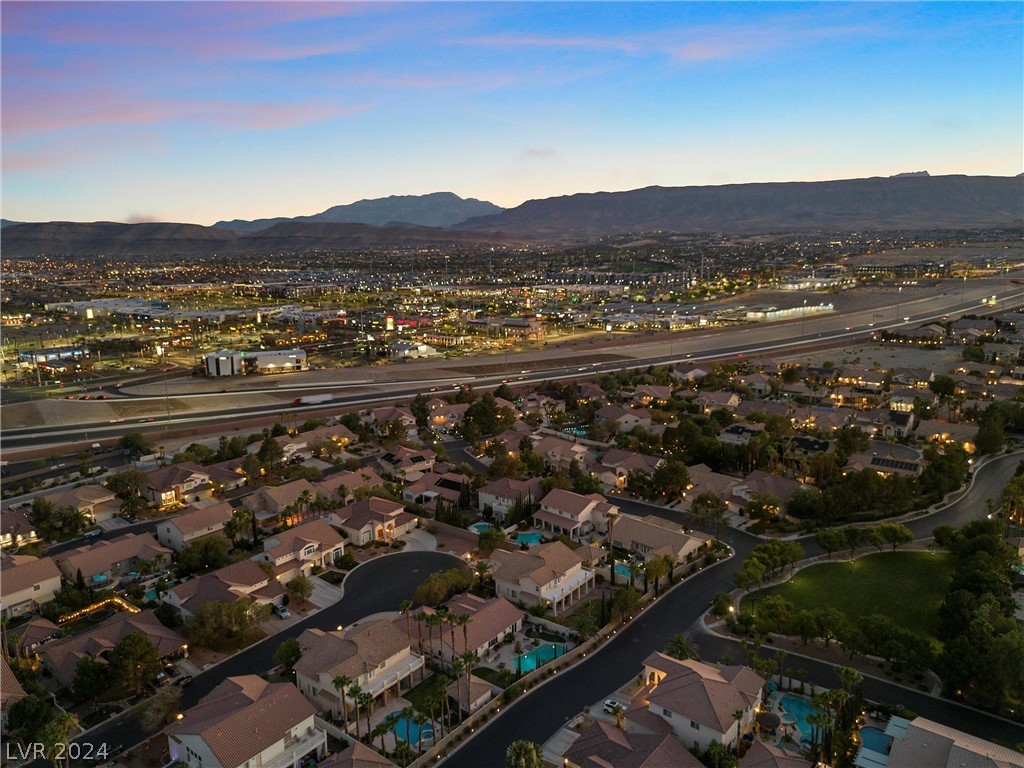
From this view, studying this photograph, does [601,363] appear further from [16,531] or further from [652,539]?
[16,531]

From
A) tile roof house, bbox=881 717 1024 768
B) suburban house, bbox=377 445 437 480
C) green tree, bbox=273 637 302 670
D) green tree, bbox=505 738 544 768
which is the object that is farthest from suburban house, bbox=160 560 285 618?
tile roof house, bbox=881 717 1024 768

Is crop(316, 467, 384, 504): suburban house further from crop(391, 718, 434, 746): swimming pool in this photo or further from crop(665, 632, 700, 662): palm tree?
crop(665, 632, 700, 662): palm tree

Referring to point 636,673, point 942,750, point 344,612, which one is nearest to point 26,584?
point 344,612

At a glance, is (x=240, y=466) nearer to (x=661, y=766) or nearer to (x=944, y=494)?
(x=661, y=766)

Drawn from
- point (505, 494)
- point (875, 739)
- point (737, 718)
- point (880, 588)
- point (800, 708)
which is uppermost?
point (505, 494)

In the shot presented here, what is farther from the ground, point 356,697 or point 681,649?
point 356,697

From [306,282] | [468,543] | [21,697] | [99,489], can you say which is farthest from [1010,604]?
[306,282]

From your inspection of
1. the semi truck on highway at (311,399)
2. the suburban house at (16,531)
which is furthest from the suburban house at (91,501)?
the semi truck on highway at (311,399)
